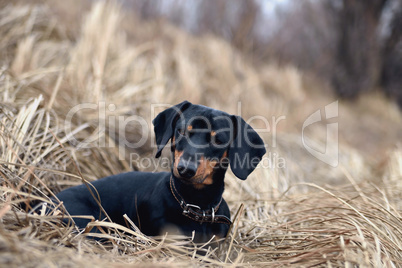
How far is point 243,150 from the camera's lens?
2.24m

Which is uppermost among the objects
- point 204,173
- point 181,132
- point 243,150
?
point 181,132

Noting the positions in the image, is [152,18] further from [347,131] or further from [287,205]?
[287,205]

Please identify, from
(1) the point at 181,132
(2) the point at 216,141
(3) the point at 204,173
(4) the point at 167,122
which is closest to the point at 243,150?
(2) the point at 216,141

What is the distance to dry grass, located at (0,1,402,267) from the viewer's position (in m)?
1.77

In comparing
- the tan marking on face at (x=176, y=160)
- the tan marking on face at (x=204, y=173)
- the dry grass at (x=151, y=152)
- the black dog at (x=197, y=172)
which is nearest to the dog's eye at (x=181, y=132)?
the black dog at (x=197, y=172)

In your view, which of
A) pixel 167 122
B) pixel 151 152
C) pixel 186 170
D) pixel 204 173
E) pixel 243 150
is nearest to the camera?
pixel 186 170

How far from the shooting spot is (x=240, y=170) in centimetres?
220

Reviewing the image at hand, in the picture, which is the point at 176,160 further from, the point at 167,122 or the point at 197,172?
the point at 167,122

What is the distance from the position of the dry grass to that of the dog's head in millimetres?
278

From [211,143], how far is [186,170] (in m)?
0.32

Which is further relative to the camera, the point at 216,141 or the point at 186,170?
the point at 216,141

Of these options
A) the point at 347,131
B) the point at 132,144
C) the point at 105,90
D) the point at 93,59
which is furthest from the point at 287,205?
the point at 347,131

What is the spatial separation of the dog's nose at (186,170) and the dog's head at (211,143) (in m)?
0.04

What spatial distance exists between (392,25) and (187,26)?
20.0 feet
